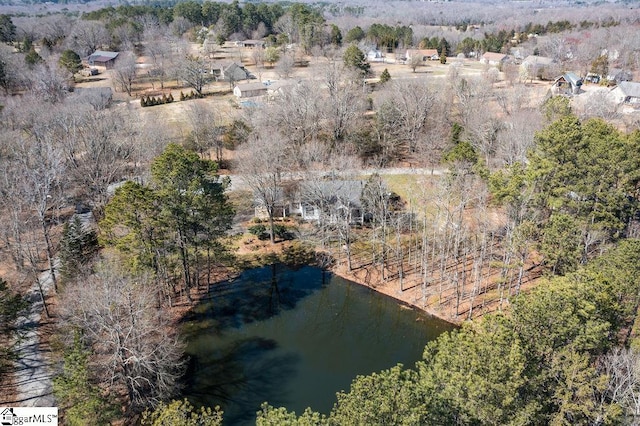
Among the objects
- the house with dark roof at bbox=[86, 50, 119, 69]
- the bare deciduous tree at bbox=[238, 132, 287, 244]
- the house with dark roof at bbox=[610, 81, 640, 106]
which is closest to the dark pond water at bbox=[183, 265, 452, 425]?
the bare deciduous tree at bbox=[238, 132, 287, 244]

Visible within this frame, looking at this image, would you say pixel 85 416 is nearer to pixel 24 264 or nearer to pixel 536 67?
pixel 24 264

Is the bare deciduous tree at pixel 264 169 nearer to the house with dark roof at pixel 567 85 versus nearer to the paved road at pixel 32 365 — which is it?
the paved road at pixel 32 365

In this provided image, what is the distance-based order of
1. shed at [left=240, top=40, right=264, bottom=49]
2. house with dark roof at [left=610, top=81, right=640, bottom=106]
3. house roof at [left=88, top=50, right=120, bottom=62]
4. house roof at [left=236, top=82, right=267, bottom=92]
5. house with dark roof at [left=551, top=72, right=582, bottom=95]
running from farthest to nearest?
shed at [left=240, top=40, right=264, bottom=49]
house roof at [left=88, top=50, right=120, bottom=62]
house with dark roof at [left=551, top=72, right=582, bottom=95]
house roof at [left=236, top=82, right=267, bottom=92]
house with dark roof at [left=610, top=81, right=640, bottom=106]

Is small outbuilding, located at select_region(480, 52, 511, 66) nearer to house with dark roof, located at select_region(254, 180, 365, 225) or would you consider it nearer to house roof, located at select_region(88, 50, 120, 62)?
house with dark roof, located at select_region(254, 180, 365, 225)

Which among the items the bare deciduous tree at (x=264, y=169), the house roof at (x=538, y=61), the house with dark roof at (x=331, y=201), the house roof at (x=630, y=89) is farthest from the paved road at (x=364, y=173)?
the house roof at (x=538, y=61)

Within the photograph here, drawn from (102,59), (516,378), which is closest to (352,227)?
(516,378)

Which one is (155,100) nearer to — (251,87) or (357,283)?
(251,87)

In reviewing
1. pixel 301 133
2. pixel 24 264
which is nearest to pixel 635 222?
pixel 301 133
